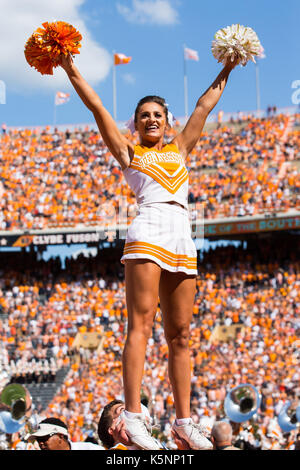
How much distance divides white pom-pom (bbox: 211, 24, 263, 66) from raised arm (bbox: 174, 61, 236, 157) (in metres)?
0.08

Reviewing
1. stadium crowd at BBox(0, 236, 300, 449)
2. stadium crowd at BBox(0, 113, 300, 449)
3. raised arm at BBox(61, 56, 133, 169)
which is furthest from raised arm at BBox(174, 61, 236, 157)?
stadium crowd at BBox(0, 113, 300, 449)

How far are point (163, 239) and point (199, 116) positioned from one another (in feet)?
2.78

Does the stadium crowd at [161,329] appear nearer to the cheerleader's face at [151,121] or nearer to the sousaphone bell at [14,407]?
the sousaphone bell at [14,407]

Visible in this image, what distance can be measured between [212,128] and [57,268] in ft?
29.4

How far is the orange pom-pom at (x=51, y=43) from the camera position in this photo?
11.2 ft

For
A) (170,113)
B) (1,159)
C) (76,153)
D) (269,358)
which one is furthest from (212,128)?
(170,113)

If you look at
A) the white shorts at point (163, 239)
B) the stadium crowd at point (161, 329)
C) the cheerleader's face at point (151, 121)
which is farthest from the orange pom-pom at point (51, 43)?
the stadium crowd at point (161, 329)

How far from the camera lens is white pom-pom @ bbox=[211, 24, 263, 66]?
3.65 m

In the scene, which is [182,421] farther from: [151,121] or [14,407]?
[14,407]

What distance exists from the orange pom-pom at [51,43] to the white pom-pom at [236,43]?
84cm

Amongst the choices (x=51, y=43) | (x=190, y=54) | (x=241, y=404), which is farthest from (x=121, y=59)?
(x=51, y=43)

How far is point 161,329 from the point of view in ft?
58.2

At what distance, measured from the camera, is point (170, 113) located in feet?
12.4

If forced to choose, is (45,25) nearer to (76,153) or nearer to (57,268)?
(57,268)
